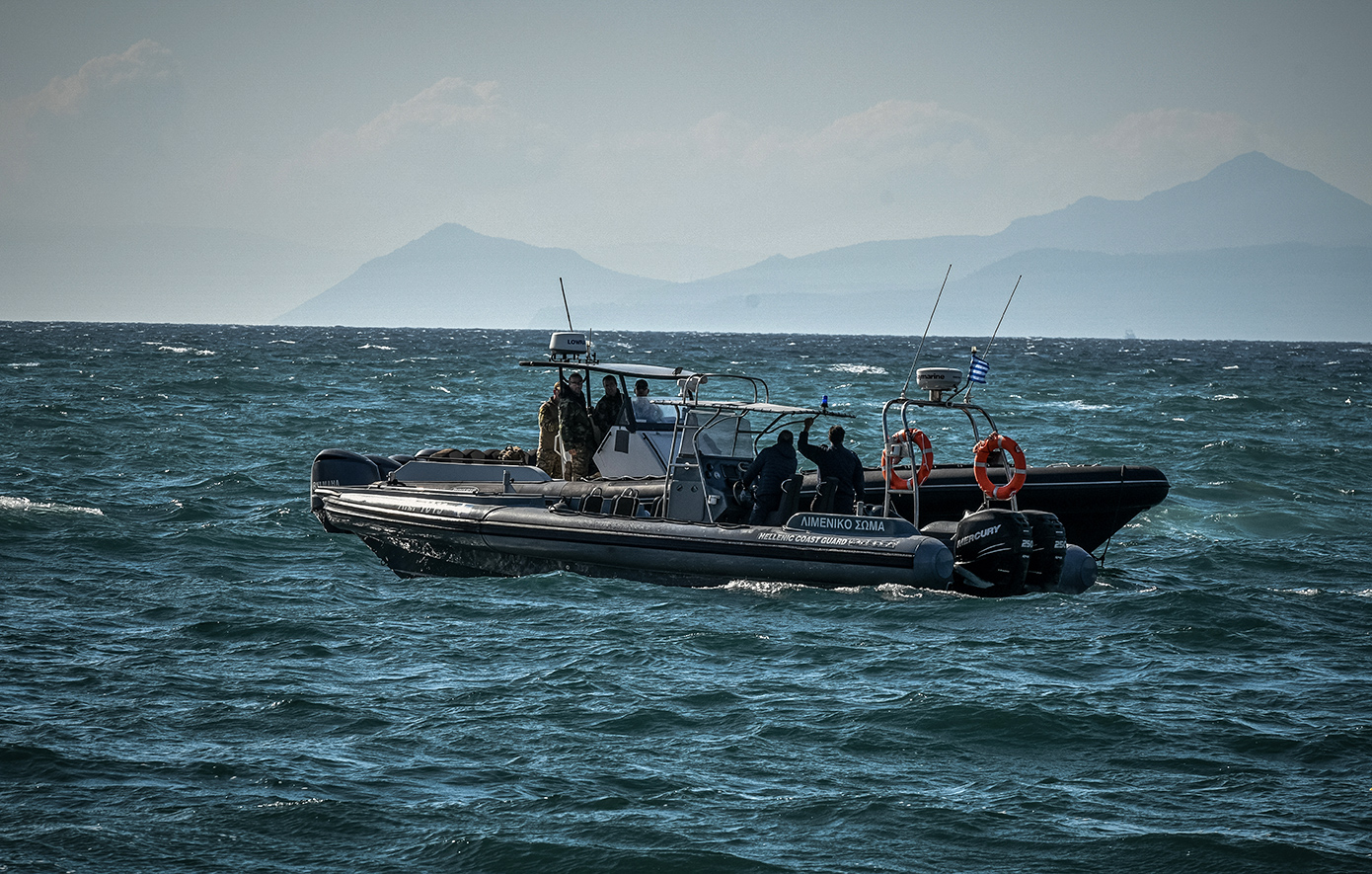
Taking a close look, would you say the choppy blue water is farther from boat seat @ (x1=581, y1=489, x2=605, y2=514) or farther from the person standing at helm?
the person standing at helm

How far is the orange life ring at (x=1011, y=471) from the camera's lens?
38.7ft

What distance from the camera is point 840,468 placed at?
12.3m

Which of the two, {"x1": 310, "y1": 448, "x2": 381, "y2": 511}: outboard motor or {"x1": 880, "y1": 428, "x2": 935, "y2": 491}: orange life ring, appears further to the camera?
{"x1": 310, "y1": 448, "x2": 381, "y2": 511}: outboard motor

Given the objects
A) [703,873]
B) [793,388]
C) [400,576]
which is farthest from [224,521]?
[793,388]

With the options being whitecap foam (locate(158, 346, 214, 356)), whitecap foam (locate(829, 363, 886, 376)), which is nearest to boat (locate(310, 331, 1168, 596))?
whitecap foam (locate(829, 363, 886, 376))

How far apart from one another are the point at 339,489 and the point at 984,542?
7.60m

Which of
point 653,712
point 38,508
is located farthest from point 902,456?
point 38,508

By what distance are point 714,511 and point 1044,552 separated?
3204 millimetres

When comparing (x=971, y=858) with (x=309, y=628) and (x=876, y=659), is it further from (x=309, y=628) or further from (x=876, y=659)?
(x=309, y=628)

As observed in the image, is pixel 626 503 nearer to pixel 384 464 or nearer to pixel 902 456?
pixel 902 456

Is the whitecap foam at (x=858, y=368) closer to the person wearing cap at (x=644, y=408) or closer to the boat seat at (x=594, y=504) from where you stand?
the person wearing cap at (x=644, y=408)

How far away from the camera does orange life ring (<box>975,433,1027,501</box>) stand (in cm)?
1181

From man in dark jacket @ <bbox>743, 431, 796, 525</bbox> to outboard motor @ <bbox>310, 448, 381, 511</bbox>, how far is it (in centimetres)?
561

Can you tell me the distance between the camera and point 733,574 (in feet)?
38.0
